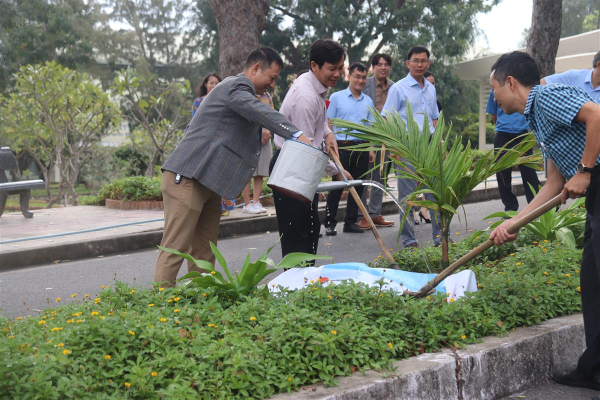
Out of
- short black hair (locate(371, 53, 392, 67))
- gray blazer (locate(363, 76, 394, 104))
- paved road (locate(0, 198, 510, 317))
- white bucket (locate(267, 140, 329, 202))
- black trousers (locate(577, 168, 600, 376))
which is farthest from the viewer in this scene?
gray blazer (locate(363, 76, 394, 104))

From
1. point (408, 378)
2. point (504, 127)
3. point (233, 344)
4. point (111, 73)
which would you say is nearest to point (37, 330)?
point (233, 344)

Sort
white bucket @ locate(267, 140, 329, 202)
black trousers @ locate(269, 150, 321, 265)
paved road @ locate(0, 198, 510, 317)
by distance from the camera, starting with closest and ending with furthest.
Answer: white bucket @ locate(267, 140, 329, 202), black trousers @ locate(269, 150, 321, 265), paved road @ locate(0, 198, 510, 317)

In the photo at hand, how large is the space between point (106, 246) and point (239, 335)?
17.9 feet

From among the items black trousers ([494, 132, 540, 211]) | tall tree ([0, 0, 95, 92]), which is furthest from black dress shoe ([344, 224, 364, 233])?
tall tree ([0, 0, 95, 92])

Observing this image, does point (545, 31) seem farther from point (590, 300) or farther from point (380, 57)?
point (590, 300)

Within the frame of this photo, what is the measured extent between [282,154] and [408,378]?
1.78 meters

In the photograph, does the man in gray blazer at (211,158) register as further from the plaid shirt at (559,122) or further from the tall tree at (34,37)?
the tall tree at (34,37)

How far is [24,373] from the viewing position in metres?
3.05

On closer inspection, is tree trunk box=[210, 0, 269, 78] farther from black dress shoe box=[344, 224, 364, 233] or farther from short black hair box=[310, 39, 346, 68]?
short black hair box=[310, 39, 346, 68]

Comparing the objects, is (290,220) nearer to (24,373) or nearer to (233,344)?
(233,344)

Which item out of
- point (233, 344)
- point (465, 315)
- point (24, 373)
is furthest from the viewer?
point (465, 315)

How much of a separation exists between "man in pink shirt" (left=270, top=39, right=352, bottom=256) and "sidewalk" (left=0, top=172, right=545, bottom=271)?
3562 millimetres

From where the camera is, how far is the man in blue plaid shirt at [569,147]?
3746mm

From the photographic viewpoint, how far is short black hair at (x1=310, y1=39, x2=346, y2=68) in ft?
18.6
